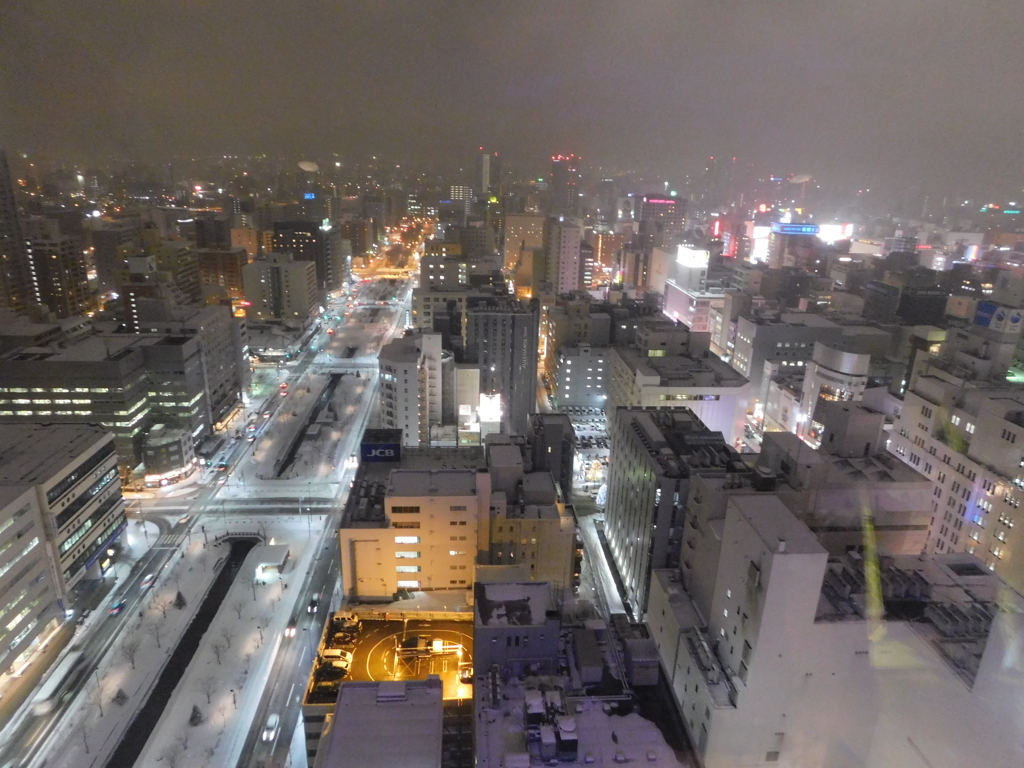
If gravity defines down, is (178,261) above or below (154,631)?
above

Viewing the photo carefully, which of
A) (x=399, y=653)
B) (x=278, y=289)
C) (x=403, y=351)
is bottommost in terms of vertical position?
(x=399, y=653)

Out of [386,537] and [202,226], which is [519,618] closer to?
[386,537]

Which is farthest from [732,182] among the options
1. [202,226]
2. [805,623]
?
[805,623]

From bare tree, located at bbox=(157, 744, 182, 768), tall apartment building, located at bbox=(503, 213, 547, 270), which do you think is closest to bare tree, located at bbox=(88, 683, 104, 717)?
bare tree, located at bbox=(157, 744, 182, 768)

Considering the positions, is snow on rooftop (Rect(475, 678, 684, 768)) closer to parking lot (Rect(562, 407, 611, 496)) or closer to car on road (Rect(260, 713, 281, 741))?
car on road (Rect(260, 713, 281, 741))

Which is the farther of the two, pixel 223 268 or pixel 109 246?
pixel 223 268

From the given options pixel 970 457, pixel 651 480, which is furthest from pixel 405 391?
pixel 970 457

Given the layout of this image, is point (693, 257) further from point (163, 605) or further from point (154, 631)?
point (154, 631)

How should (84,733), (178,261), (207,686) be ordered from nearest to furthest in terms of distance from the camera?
(84,733)
(207,686)
(178,261)
